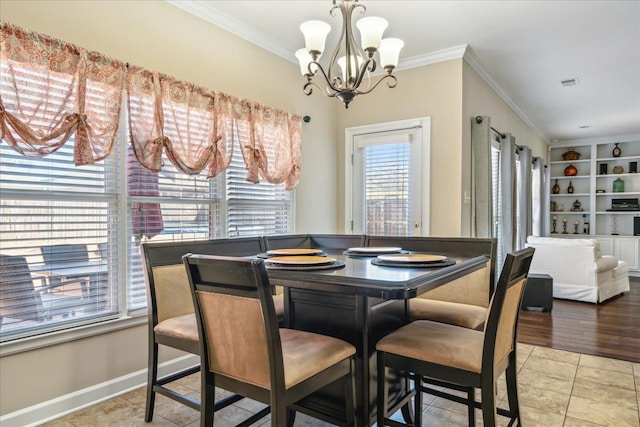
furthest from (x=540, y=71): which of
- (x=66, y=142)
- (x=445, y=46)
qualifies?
(x=66, y=142)

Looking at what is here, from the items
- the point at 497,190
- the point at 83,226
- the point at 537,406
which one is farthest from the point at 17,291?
the point at 497,190

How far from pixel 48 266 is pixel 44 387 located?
Result: 2.16ft

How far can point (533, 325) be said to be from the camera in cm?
420

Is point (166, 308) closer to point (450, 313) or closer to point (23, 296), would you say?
point (23, 296)

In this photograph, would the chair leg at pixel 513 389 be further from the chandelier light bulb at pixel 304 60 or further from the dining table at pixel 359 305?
the chandelier light bulb at pixel 304 60

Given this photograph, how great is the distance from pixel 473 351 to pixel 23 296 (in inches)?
88.2

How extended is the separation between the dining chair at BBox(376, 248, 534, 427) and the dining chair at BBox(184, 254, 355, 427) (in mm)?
231

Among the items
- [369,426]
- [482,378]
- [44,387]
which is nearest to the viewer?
[482,378]

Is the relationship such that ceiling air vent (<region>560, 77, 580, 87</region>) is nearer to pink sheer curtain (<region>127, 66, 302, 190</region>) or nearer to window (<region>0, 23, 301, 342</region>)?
pink sheer curtain (<region>127, 66, 302, 190</region>)

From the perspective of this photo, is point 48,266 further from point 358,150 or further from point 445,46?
point 445,46

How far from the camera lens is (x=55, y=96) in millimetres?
2189

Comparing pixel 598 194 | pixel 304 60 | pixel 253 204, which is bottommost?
pixel 253 204

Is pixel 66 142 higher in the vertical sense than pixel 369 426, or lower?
higher

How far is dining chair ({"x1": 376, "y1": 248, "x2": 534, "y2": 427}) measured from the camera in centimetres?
152
